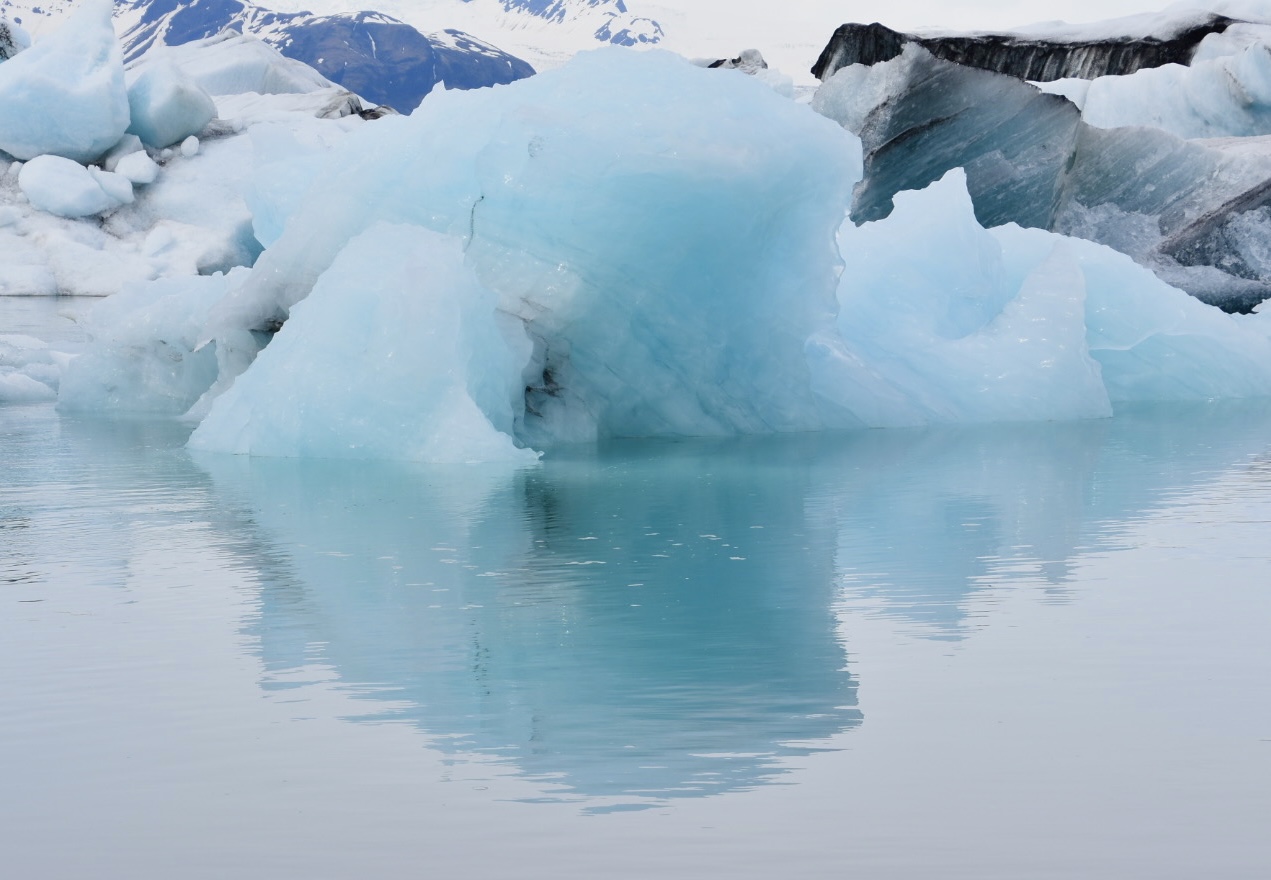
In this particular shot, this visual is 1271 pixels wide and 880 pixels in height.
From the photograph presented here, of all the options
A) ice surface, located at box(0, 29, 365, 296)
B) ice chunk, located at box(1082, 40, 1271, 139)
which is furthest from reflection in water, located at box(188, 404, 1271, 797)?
ice surface, located at box(0, 29, 365, 296)

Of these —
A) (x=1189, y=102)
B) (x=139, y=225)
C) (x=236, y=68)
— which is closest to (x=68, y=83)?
(x=139, y=225)

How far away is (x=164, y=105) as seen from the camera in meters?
21.4

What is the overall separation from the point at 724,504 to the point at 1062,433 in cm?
260

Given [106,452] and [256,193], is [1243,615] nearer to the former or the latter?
[106,452]

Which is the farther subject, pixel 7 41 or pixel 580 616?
pixel 7 41

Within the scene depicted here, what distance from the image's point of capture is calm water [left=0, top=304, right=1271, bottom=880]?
1.66 metres

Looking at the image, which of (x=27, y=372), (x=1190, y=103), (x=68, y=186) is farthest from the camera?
(x=68, y=186)

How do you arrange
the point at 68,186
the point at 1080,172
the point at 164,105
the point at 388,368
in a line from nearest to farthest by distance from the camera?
1. the point at 388,368
2. the point at 1080,172
3. the point at 68,186
4. the point at 164,105

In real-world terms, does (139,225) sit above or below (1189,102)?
below

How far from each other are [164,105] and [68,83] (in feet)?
5.44

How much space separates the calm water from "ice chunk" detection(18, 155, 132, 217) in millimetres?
17469

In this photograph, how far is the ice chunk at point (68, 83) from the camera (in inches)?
782

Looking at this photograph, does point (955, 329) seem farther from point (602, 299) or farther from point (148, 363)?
point (148, 363)

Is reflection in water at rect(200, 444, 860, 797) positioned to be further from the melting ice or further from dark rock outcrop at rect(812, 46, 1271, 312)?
dark rock outcrop at rect(812, 46, 1271, 312)
